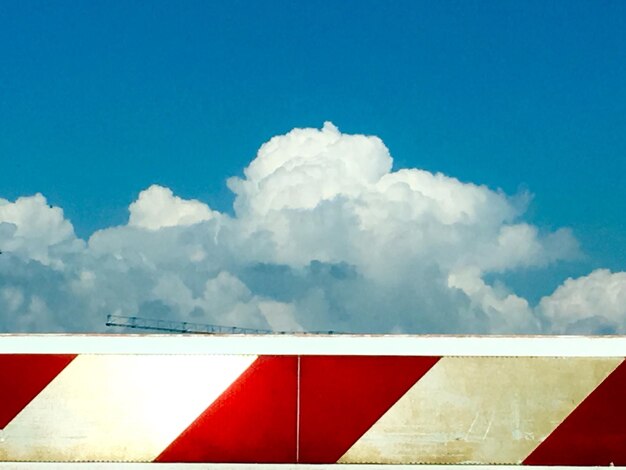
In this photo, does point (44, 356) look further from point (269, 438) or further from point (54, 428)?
point (269, 438)

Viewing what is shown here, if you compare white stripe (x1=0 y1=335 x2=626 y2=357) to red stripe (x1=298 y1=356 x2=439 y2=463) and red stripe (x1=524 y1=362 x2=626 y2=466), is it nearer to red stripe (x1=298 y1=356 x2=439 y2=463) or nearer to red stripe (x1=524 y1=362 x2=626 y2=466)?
red stripe (x1=298 y1=356 x2=439 y2=463)

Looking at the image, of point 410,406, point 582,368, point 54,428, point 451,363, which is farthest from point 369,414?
point 54,428

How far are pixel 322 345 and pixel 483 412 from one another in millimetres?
1137

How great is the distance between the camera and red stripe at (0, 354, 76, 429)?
532 cm

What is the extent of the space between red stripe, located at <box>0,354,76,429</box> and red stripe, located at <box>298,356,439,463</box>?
1579mm

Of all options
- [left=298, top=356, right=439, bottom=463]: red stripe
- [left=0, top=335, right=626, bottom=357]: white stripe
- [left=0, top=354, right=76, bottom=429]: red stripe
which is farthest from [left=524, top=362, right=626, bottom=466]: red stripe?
[left=0, top=354, right=76, bottom=429]: red stripe

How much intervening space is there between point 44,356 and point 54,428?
47 cm

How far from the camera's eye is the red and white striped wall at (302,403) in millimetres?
5293

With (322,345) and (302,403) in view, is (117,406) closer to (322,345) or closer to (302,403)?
(302,403)

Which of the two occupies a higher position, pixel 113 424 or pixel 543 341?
pixel 543 341

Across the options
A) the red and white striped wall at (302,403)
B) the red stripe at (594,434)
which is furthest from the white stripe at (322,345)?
the red stripe at (594,434)

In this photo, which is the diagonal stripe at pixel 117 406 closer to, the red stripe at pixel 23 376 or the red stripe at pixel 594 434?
the red stripe at pixel 23 376

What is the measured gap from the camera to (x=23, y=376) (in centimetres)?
532

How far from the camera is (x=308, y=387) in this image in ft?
17.4
